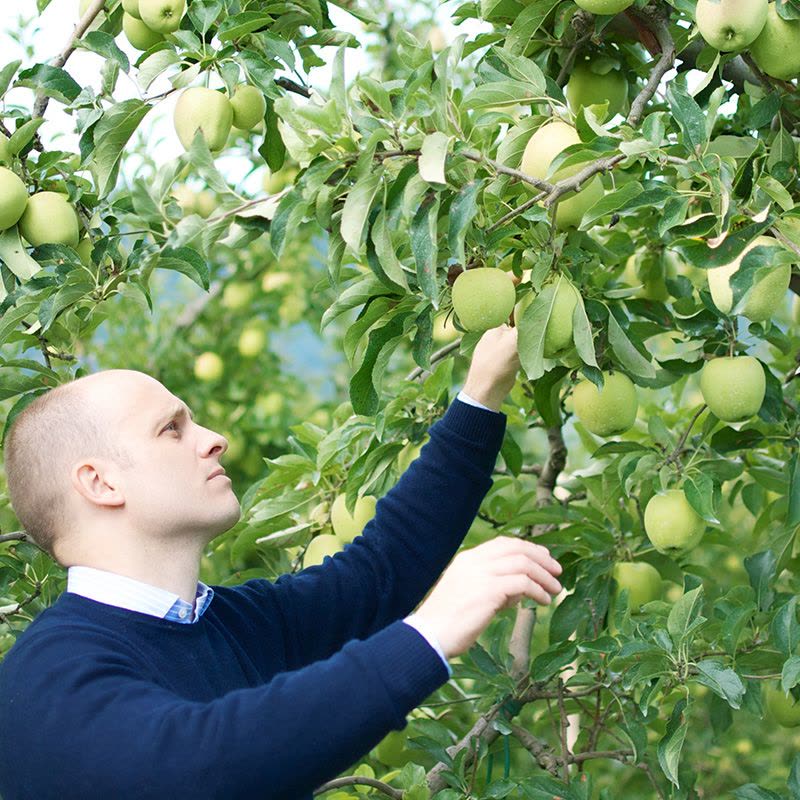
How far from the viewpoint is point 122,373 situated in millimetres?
1474

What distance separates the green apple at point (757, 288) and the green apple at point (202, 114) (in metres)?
0.60

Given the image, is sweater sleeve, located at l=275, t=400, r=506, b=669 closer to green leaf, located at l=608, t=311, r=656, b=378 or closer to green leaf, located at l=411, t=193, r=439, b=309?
green leaf, located at l=608, t=311, r=656, b=378

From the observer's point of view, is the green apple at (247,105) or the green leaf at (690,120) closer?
the green leaf at (690,120)

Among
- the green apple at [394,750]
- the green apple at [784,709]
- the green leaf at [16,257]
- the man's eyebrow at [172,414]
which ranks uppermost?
the green leaf at [16,257]

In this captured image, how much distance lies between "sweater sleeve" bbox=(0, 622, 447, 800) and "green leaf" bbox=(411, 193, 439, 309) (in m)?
0.35

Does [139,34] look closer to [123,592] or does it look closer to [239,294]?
[123,592]

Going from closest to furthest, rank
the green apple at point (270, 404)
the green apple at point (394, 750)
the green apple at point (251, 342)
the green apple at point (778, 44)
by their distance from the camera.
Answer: the green apple at point (778, 44) < the green apple at point (394, 750) < the green apple at point (270, 404) < the green apple at point (251, 342)

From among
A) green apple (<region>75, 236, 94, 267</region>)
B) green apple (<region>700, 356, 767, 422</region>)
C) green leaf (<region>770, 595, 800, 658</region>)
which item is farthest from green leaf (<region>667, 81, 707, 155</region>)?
green apple (<region>75, 236, 94, 267</region>)

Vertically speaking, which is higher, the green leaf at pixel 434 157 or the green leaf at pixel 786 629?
the green leaf at pixel 434 157

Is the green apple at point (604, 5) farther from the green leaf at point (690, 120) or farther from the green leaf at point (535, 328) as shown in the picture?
the green leaf at point (535, 328)

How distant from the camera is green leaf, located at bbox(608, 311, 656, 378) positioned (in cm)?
151

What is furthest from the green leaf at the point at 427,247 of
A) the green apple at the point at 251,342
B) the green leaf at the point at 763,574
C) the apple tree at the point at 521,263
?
the green apple at the point at 251,342

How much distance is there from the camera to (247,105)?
1.59 m

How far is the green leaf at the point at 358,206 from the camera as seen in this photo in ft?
4.17
